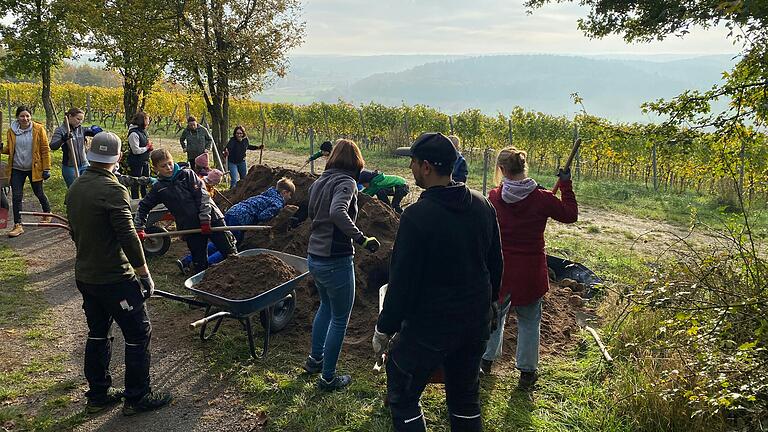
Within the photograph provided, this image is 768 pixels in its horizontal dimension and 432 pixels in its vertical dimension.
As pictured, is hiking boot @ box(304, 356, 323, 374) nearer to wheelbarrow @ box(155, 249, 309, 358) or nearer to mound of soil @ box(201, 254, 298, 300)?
wheelbarrow @ box(155, 249, 309, 358)

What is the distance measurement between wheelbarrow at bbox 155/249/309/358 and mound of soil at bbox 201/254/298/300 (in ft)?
0.39

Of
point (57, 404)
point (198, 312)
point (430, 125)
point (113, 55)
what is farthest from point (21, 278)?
point (430, 125)

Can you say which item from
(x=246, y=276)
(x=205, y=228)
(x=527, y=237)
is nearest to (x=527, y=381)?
(x=527, y=237)

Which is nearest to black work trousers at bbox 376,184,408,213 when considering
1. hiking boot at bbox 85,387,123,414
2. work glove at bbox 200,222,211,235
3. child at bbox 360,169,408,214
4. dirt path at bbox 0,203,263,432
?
child at bbox 360,169,408,214

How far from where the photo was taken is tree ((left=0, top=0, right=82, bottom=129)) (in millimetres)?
14742

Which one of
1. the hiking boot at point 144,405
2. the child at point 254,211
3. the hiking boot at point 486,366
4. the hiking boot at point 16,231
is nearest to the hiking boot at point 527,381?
the hiking boot at point 486,366

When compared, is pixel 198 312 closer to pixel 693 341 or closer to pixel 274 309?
pixel 274 309

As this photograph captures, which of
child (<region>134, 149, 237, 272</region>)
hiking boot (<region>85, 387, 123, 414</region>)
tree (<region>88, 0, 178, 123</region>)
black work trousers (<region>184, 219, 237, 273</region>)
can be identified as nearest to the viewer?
hiking boot (<region>85, 387, 123, 414</region>)

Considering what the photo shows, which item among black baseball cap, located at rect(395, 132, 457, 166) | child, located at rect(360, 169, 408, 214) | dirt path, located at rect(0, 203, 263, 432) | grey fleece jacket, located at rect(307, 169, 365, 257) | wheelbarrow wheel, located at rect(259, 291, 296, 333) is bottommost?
dirt path, located at rect(0, 203, 263, 432)

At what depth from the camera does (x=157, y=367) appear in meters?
4.41

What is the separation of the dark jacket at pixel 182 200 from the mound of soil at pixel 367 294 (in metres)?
1.26

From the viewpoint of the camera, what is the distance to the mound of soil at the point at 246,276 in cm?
456

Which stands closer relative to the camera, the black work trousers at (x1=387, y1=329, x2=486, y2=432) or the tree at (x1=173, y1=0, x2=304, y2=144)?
the black work trousers at (x1=387, y1=329, x2=486, y2=432)

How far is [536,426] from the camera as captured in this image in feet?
11.6
